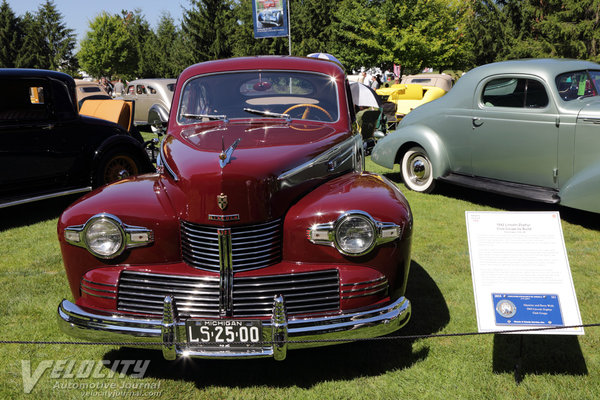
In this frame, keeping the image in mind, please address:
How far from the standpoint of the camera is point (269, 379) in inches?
121

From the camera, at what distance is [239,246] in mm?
2855

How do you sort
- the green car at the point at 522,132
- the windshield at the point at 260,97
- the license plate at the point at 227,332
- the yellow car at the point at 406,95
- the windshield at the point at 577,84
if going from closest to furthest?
the license plate at the point at 227,332 < the windshield at the point at 260,97 < the green car at the point at 522,132 < the windshield at the point at 577,84 < the yellow car at the point at 406,95

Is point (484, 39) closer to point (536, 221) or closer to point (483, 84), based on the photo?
point (483, 84)

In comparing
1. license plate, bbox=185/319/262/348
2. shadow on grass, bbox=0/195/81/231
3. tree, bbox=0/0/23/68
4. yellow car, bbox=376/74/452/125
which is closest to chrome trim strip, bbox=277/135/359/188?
license plate, bbox=185/319/262/348

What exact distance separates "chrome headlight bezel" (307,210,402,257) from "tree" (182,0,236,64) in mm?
43253

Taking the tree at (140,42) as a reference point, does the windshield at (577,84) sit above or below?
below

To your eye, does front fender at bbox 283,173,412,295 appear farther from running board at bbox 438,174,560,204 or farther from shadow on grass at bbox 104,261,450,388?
running board at bbox 438,174,560,204

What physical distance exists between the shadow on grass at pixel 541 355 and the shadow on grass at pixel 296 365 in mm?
459

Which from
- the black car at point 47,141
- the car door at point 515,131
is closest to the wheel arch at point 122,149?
the black car at point 47,141

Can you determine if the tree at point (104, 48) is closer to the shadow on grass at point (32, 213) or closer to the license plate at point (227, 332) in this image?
the shadow on grass at point (32, 213)

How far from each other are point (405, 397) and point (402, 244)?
33.1 inches

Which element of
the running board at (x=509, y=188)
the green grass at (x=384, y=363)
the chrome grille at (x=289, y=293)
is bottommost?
the green grass at (x=384, y=363)

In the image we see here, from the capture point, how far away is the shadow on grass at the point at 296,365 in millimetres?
3088

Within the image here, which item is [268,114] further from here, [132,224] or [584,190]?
[584,190]
